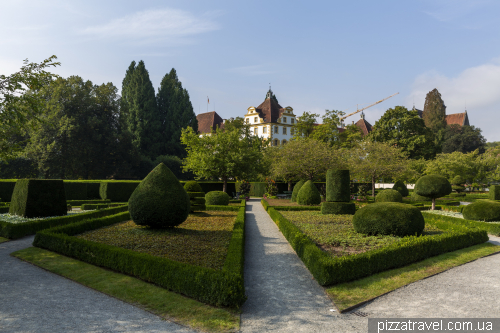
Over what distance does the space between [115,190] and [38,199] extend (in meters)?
12.4

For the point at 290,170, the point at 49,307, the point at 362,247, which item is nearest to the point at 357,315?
the point at 362,247

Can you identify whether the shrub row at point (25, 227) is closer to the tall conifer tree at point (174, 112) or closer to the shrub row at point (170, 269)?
the shrub row at point (170, 269)

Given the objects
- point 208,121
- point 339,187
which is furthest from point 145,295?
point 208,121

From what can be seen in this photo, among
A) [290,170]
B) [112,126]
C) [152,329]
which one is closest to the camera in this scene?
[152,329]

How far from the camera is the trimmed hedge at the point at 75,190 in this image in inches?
1005

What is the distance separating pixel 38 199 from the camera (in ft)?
47.2

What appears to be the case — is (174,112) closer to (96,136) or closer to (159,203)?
(96,136)

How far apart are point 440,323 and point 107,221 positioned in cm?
1204

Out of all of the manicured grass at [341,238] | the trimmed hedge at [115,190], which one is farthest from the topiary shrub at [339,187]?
the trimmed hedge at [115,190]

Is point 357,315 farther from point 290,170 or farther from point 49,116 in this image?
point 49,116

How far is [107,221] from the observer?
12898 mm

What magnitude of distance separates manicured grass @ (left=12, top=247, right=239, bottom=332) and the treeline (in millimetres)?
25774

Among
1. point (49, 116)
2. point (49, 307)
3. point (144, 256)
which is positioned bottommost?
point (49, 307)

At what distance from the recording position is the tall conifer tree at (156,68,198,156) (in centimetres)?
5069
